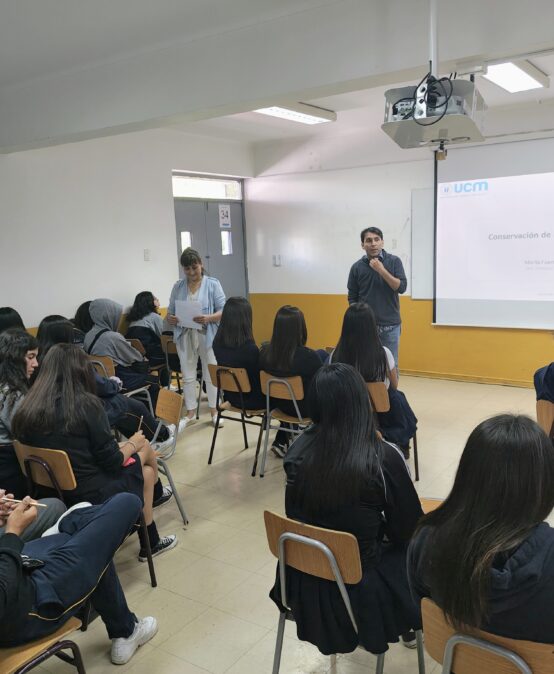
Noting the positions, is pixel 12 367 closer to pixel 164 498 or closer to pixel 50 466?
Answer: pixel 50 466

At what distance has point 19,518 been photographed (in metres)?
1.78

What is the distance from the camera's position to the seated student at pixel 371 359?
9.77 feet

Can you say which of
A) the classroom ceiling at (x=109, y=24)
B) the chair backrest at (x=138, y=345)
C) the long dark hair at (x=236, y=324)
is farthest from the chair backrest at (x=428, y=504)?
the chair backrest at (x=138, y=345)

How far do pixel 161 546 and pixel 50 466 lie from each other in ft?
2.74

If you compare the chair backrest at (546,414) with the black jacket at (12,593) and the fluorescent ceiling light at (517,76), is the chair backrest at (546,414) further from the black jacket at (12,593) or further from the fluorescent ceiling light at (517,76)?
the fluorescent ceiling light at (517,76)

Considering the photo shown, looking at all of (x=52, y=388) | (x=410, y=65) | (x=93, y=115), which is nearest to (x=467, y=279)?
(x=410, y=65)

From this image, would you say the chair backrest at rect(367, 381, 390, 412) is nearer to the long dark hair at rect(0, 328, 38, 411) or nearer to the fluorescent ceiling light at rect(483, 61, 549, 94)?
the long dark hair at rect(0, 328, 38, 411)

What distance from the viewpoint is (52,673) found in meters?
2.04

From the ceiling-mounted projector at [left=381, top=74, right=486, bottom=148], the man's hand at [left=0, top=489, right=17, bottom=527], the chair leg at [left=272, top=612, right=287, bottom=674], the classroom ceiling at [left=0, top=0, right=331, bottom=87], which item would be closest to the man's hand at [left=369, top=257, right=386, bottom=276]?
the ceiling-mounted projector at [left=381, top=74, right=486, bottom=148]

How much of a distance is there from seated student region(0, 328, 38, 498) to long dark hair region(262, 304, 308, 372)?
142cm

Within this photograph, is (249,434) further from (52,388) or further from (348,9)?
(348,9)

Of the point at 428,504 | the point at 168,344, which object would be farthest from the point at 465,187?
the point at 428,504

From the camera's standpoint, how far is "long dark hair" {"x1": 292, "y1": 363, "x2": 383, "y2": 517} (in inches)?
63.1

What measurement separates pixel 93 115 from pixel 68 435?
8.37ft
